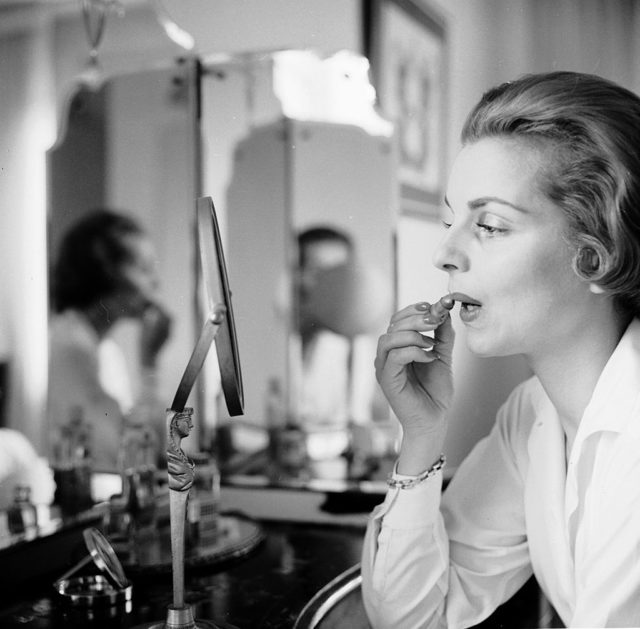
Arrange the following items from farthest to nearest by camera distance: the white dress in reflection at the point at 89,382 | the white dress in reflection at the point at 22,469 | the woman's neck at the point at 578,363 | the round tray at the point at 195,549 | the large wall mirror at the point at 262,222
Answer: the large wall mirror at the point at 262,222, the white dress in reflection at the point at 89,382, the white dress in reflection at the point at 22,469, the round tray at the point at 195,549, the woman's neck at the point at 578,363

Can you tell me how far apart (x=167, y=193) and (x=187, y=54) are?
0.97 feet

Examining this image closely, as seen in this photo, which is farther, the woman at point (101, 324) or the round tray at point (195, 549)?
the woman at point (101, 324)

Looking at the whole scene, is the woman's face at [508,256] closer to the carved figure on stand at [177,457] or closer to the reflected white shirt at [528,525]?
the reflected white shirt at [528,525]

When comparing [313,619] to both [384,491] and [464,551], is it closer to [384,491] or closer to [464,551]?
[464,551]

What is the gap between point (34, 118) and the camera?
1475 millimetres

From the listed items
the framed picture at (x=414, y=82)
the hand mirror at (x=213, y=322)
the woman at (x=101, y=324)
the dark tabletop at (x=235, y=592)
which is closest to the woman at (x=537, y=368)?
the dark tabletop at (x=235, y=592)

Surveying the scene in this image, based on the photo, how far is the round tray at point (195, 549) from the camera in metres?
1.21

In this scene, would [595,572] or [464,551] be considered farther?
[464,551]

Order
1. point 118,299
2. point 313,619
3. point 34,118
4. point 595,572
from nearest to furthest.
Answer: point 595,572 < point 313,619 < point 34,118 < point 118,299

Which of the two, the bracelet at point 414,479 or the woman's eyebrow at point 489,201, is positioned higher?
the woman's eyebrow at point 489,201

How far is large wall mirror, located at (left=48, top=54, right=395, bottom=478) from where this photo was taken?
5.59 feet

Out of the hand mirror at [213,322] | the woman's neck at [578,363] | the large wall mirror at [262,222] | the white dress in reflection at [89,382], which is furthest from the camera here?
the large wall mirror at [262,222]

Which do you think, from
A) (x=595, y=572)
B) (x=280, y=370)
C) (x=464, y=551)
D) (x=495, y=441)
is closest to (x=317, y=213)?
(x=280, y=370)

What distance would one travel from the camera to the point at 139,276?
1728mm
